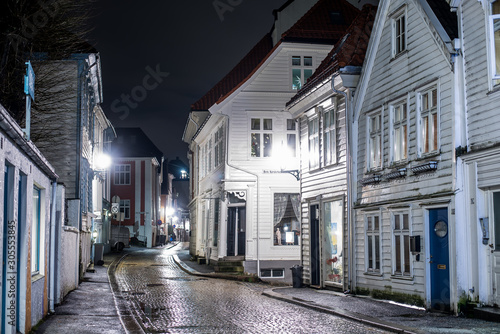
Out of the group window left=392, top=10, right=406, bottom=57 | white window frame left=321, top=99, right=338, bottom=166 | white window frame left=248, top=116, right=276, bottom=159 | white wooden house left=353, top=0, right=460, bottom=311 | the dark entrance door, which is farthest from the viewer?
the dark entrance door

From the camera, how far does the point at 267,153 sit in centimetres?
2833

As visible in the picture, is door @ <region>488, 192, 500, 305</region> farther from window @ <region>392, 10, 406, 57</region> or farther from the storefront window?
the storefront window

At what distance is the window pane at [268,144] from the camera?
1115 inches

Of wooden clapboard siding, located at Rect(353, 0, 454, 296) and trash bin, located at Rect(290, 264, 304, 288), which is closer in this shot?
wooden clapboard siding, located at Rect(353, 0, 454, 296)

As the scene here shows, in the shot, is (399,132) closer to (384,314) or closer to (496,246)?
(496,246)

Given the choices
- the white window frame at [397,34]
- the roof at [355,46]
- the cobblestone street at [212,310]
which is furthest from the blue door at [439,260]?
the roof at [355,46]

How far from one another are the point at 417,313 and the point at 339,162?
640cm

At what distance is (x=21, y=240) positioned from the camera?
390 inches

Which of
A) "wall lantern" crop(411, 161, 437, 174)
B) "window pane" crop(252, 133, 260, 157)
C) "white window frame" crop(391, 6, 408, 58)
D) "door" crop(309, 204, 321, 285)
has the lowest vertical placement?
"door" crop(309, 204, 321, 285)

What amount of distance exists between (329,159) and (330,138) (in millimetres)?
645

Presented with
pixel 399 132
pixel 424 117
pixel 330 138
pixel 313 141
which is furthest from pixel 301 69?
pixel 424 117

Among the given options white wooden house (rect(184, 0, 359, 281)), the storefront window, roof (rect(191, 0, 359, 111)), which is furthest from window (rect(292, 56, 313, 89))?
the storefront window

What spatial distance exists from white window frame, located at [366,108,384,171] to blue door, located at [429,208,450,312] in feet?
9.48

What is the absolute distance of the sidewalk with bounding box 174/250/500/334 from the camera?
11164 mm
